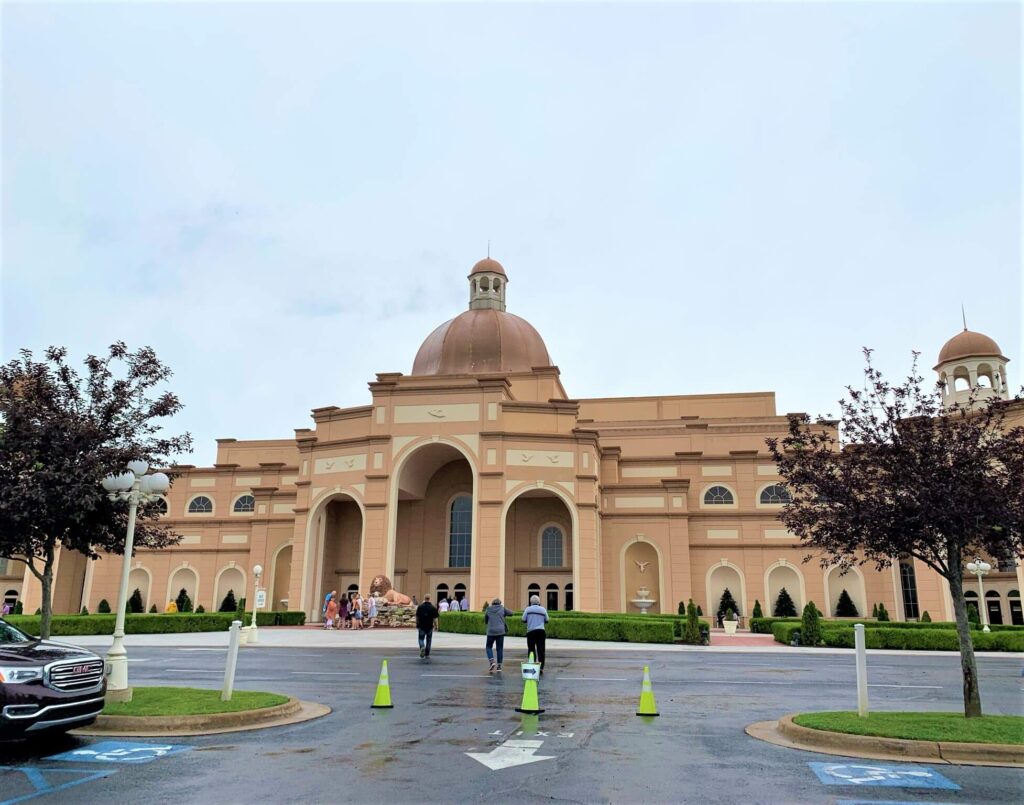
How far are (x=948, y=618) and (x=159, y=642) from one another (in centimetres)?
3636

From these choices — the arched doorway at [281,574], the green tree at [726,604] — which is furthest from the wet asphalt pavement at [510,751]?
the arched doorway at [281,574]

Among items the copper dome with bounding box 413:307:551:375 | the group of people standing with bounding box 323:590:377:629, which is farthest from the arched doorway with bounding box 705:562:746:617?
the group of people standing with bounding box 323:590:377:629

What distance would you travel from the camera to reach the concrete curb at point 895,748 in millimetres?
8133

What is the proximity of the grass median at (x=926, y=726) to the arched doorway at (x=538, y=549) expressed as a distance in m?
30.4

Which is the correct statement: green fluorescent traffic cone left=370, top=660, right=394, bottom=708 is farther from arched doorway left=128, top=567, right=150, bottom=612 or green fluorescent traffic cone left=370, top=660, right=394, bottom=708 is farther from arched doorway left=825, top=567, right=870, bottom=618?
arched doorway left=128, top=567, right=150, bottom=612

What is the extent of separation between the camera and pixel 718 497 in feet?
142

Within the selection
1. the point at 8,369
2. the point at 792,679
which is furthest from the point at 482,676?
the point at 8,369

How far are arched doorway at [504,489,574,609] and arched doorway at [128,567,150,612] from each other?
22.9m

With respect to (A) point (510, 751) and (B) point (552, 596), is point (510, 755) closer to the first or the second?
(A) point (510, 751)

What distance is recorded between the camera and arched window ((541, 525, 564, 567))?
41.3 metres

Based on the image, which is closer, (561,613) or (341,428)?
(561,613)

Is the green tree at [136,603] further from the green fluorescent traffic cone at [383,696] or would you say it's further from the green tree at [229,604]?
the green fluorescent traffic cone at [383,696]

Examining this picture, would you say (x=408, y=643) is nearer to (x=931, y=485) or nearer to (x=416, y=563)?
(x=416, y=563)

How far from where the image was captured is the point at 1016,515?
9.97m
